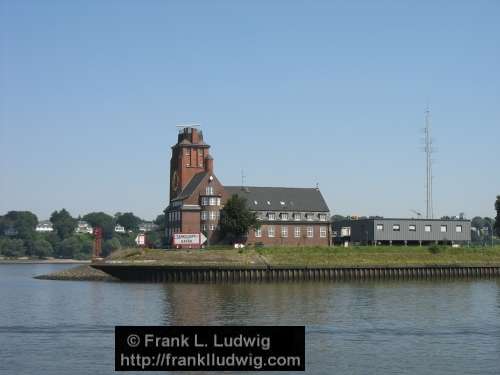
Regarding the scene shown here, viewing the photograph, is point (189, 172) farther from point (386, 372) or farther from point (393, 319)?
point (386, 372)

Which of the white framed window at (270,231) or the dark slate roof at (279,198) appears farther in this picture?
the dark slate roof at (279,198)

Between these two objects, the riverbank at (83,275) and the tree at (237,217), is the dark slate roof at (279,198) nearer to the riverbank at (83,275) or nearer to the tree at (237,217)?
the tree at (237,217)

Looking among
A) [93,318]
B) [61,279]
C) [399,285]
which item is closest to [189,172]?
[61,279]

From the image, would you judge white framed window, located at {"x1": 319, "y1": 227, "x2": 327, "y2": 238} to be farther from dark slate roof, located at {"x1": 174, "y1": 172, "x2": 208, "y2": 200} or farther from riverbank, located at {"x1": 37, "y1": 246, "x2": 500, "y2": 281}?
dark slate roof, located at {"x1": 174, "y1": 172, "x2": 208, "y2": 200}

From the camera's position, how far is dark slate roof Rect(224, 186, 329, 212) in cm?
13838

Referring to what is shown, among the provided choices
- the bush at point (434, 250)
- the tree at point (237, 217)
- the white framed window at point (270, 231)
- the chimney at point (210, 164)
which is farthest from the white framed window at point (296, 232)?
the bush at point (434, 250)

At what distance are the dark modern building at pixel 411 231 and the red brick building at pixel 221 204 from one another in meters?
7.44

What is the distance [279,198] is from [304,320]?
8116 cm

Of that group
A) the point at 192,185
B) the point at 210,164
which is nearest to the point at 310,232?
the point at 210,164

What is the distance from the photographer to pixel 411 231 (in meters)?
137

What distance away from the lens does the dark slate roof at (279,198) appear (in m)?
138

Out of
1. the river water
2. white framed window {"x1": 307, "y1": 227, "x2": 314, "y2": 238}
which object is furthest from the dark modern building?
the river water

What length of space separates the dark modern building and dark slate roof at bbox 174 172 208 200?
30953mm

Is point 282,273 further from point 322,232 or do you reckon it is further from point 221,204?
point 322,232
